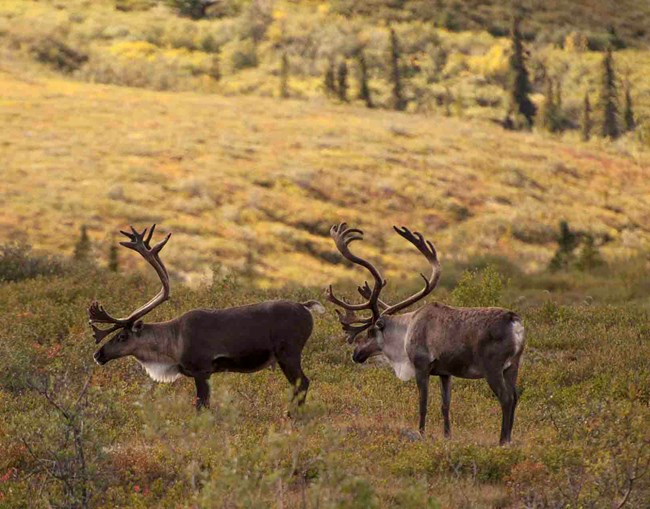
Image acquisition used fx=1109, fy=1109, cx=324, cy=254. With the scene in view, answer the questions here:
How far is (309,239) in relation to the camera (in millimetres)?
39906

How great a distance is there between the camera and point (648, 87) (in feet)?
255

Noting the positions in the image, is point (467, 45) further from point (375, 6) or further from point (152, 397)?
point (152, 397)

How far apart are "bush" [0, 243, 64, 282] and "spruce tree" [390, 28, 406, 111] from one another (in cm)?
5020

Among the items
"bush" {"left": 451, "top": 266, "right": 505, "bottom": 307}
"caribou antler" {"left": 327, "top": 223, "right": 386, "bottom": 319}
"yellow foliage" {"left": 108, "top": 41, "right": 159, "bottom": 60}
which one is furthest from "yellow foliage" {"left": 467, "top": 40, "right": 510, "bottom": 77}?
"caribou antler" {"left": 327, "top": 223, "right": 386, "bottom": 319}

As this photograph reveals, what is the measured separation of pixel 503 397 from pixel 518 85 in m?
63.3

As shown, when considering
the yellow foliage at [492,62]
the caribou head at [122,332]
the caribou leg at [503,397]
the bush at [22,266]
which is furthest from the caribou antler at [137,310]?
the yellow foliage at [492,62]

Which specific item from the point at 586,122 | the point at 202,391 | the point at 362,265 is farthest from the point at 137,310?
the point at 586,122

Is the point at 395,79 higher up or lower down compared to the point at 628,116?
higher up

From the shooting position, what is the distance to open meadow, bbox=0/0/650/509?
9758mm

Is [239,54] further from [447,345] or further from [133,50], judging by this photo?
[447,345]

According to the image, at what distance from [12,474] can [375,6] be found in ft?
274

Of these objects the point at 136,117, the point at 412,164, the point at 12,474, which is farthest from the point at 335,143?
the point at 12,474

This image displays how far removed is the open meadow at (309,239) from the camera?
32.0ft

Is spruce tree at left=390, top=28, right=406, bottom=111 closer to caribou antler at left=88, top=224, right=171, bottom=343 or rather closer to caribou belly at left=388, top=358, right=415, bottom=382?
caribou antler at left=88, top=224, right=171, bottom=343
